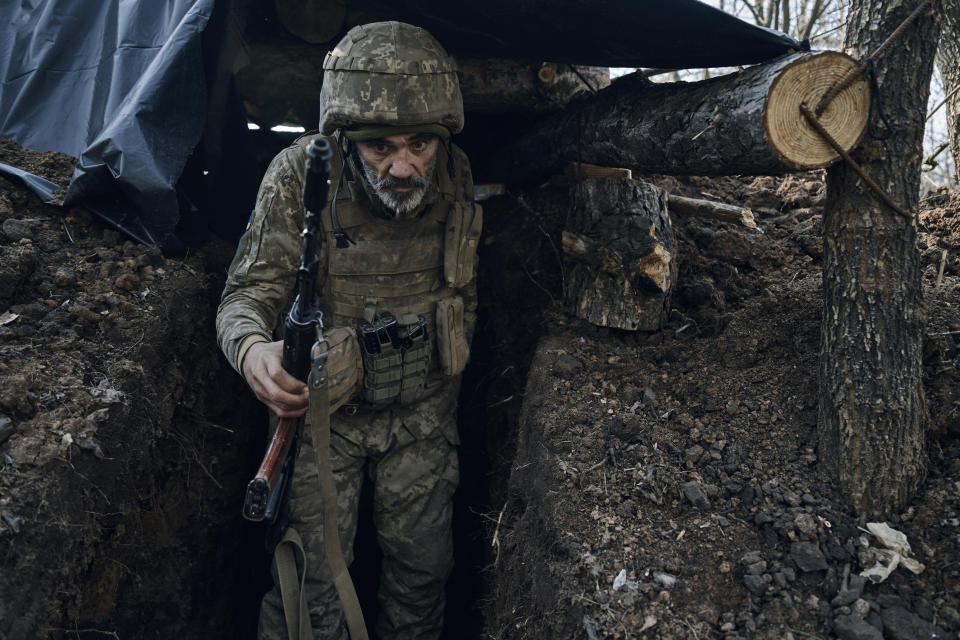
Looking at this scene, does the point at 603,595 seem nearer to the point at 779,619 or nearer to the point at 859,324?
the point at 779,619

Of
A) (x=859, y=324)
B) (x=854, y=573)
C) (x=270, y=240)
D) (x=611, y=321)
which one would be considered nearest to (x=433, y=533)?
(x=611, y=321)

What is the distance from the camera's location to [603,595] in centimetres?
232

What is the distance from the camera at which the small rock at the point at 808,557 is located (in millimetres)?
2264

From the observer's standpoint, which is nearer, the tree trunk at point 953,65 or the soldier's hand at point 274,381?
the soldier's hand at point 274,381

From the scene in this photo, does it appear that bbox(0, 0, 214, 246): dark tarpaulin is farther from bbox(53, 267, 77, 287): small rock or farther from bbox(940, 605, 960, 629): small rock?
bbox(940, 605, 960, 629): small rock

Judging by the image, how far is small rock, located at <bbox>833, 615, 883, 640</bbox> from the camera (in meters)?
2.05

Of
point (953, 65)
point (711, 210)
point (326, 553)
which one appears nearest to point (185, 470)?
Answer: point (326, 553)

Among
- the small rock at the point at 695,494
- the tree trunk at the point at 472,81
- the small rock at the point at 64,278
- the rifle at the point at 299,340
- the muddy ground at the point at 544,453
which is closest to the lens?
the rifle at the point at 299,340

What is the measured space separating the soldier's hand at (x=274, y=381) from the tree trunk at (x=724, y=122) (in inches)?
71.2

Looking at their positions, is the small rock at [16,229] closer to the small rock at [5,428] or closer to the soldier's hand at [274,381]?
the small rock at [5,428]

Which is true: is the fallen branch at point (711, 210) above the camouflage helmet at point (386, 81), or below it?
below

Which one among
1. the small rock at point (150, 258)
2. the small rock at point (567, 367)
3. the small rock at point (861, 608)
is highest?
the small rock at point (150, 258)

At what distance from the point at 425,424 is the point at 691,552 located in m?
1.40

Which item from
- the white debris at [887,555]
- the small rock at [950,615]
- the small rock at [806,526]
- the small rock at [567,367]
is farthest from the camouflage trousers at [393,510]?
the small rock at [950,615]
